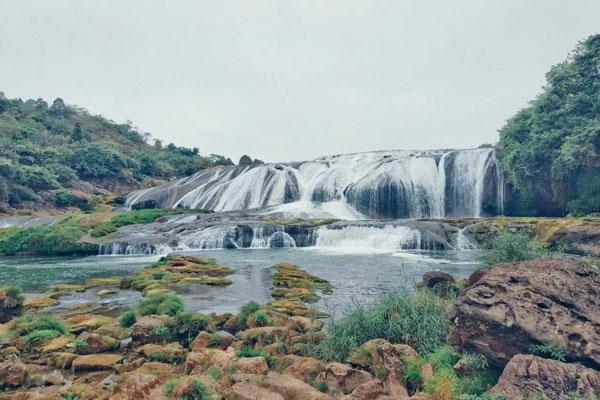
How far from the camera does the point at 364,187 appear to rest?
3850 centimetres

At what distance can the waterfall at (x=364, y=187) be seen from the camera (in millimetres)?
36125

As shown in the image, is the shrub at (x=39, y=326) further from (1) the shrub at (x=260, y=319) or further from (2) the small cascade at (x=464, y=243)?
(2) the small cascade at (x=464, y=243)

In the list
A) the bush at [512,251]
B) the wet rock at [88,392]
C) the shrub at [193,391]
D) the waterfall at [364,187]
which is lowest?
the wet rock at [88,392]

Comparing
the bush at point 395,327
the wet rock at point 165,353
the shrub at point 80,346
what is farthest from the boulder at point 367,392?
the shrub at point 80,346

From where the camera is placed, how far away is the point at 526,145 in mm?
30703

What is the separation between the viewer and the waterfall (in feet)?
119

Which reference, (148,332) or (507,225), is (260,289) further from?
(507,225)

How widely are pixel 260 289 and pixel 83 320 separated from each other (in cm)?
549

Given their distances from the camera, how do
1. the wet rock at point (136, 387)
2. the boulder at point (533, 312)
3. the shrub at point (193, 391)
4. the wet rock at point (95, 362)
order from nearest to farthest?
the boulder at point (533, 312) → the shrub at point (193, 391) → the wet rock at point (136, 387) → the wet rock at point (95, 362)

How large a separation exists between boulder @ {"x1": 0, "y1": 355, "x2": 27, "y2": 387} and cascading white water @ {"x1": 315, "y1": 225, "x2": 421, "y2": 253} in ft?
63.1

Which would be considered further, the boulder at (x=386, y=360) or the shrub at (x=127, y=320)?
the shrub at (x=127, y=320)

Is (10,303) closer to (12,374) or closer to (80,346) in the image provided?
(80,346)

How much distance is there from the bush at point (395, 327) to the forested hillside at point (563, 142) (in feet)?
84.9

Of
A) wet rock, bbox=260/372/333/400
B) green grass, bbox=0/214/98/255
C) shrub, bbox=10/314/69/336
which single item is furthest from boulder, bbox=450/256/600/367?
green grass, bbox=0/214/98/255
